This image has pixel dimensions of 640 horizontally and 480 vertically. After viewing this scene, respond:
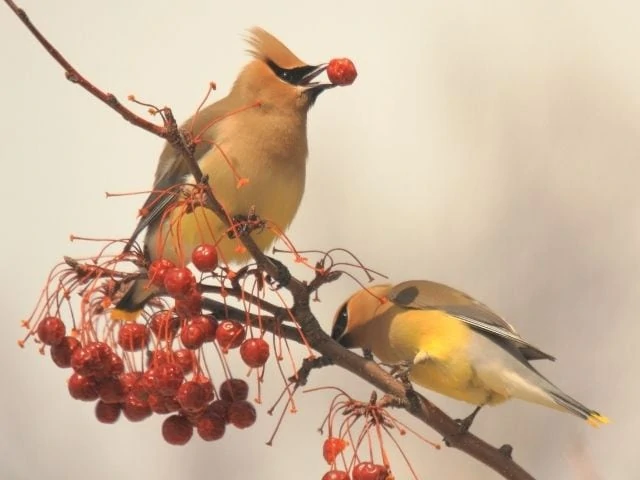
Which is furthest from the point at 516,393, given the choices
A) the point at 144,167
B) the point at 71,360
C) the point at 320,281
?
the point at 144,167

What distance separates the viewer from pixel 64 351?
185 cm

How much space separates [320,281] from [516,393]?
69cm

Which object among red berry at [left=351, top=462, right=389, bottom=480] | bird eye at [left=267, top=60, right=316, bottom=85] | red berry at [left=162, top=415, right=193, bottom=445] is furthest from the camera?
bird eye at [left=267, top=60, right=316, bottom=85]

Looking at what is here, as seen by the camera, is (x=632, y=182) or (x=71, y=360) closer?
(x=71, y=360)

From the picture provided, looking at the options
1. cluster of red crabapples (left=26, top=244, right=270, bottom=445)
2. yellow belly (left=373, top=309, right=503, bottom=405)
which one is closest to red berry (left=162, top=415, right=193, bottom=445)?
cluster of red crabapples (left=26, top=244, right=270, bottom=445)

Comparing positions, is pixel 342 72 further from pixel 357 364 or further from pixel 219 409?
pixel 219 409

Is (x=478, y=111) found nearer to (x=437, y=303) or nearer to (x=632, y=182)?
(x=632, y=182)

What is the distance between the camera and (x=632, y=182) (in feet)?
10.7

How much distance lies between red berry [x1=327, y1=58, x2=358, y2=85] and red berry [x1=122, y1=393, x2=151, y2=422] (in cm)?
64

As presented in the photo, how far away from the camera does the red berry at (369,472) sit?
1668mm

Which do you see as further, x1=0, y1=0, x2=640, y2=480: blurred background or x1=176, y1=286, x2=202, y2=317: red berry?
x1=0, y1=0, x2=640, y2=480: blurred background

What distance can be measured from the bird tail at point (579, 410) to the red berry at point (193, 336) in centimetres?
83

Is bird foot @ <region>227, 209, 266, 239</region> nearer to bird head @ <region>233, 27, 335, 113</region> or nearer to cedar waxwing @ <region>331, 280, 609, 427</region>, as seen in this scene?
cedar waxwing @ <region>331, 280, 609, 427</region>

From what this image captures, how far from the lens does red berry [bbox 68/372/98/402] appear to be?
1.85 meters
